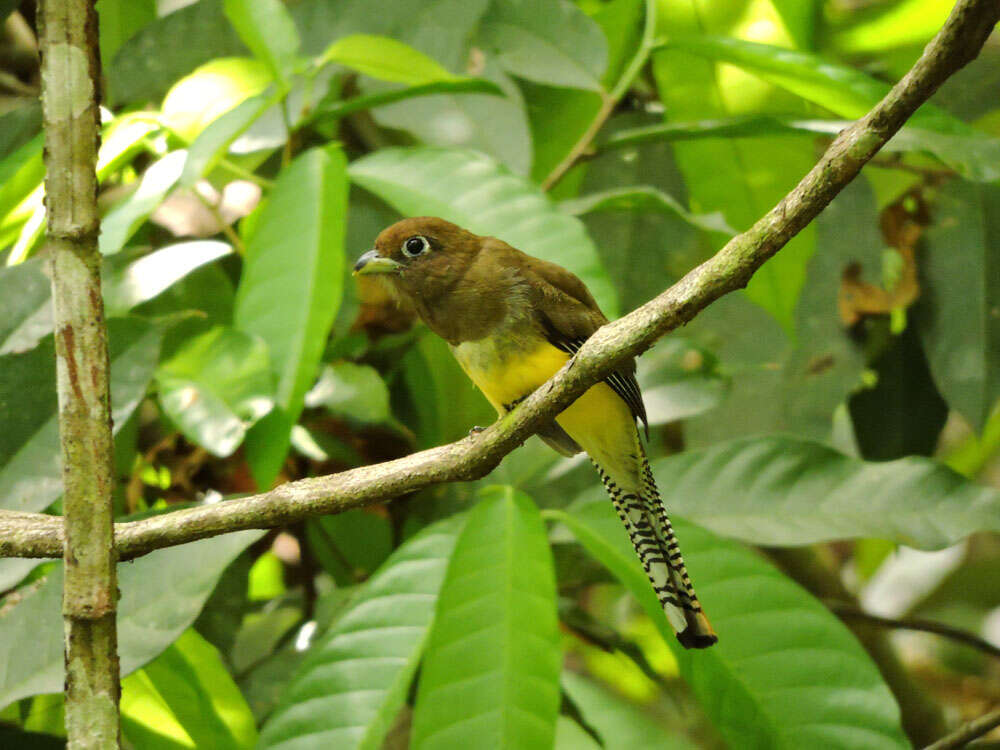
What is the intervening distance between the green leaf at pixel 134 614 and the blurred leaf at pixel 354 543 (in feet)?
2.82

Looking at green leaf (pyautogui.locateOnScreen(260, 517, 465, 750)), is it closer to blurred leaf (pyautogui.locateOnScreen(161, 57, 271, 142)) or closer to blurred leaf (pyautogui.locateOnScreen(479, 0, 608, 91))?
blurred leaf (pyautogui.locateOnScreen(161, 57, 271, 142))

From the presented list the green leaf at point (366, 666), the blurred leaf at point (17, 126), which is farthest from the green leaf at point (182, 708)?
the blurred leaf at point (17, 126)

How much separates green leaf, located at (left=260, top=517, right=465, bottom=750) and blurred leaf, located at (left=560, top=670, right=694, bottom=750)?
0.47m

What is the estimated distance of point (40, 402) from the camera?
2.19m

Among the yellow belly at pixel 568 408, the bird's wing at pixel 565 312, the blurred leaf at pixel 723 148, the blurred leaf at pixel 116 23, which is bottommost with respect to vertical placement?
the yellow belly at pixel 568 408

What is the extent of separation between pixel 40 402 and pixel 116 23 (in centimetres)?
145

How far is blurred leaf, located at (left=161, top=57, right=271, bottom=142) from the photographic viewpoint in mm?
2447

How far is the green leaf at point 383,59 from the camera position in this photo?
239 cm

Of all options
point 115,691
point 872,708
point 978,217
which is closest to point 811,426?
point 978,217

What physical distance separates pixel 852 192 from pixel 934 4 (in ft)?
1.79

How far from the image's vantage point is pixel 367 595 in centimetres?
221

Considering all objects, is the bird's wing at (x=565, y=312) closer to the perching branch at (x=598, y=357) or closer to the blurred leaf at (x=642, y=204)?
the blurred leaf at (x=642, y=204)

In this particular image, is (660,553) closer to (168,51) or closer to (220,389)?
(220,389)

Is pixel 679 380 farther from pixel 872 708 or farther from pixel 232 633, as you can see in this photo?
A: pixel 232 633
